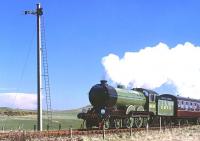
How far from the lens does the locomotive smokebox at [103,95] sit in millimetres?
39500

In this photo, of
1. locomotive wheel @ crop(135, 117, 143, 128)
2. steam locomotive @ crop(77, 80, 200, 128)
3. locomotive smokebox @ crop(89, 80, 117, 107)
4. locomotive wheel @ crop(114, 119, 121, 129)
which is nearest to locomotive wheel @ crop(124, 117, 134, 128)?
steam locomotive @ crop(77, 80, 200, 128)

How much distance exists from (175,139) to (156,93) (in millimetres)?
11721

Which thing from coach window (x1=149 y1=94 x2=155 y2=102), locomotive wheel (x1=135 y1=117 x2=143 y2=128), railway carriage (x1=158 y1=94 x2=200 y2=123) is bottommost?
locomotive wheel (x1=135 y1=117 x2=143 y2=128)

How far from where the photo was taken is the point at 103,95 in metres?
39.6

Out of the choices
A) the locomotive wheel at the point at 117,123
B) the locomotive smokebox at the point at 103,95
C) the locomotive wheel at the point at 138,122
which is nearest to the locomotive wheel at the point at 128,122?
the locomotive wheel at the point at 117,123

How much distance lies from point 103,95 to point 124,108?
294 centimetres

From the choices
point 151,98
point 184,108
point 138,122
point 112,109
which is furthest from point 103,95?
point 184,108

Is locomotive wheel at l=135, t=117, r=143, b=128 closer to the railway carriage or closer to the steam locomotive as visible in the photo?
the steam locomotive

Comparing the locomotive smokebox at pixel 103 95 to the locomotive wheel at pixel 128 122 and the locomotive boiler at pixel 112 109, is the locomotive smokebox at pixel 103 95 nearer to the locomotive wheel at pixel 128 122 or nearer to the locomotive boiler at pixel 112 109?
the locomotive boiler at pixel 112 109

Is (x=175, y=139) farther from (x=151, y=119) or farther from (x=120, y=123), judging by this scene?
(x=151, y=119)

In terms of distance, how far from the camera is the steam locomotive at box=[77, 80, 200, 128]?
127 ft

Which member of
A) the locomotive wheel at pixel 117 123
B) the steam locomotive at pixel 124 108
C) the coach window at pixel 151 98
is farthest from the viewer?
the coach window at pixel 151 98

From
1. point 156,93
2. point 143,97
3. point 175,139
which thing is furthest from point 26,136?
point 156,93

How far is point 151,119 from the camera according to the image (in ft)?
153
